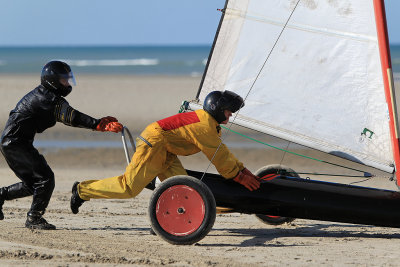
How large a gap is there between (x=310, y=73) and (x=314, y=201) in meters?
1.26

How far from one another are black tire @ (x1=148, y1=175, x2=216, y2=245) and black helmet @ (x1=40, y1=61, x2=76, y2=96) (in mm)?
1373

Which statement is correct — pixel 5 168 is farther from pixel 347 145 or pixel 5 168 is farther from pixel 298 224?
pixel 347 145

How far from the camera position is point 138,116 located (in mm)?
18703

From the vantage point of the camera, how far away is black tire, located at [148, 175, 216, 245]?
6.30 meters

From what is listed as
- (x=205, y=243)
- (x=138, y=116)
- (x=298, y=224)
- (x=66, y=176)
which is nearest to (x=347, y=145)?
(x=298, y=224)

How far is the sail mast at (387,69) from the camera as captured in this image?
6695 mm

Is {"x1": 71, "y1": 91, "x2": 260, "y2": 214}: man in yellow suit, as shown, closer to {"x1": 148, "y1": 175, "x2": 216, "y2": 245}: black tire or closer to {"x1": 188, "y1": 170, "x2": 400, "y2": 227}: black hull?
{"x1": 188, "y1": 170, "x2": 400, "y2": 227}: black hull

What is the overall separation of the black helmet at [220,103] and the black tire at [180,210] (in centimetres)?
64

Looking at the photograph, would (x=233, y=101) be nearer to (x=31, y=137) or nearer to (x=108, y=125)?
(x=108, y=125)

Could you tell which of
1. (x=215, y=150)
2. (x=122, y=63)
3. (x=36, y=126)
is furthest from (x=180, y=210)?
(x=122, y=63)

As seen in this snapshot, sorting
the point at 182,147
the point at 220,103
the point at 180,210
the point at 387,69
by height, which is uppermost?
the point at 387,69

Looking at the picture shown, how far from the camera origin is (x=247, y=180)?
666cm

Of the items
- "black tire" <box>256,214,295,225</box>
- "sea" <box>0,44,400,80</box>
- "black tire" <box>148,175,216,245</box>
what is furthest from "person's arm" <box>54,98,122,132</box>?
"sea" <box>0,44,400,80</box>

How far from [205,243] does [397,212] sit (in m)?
1.71
